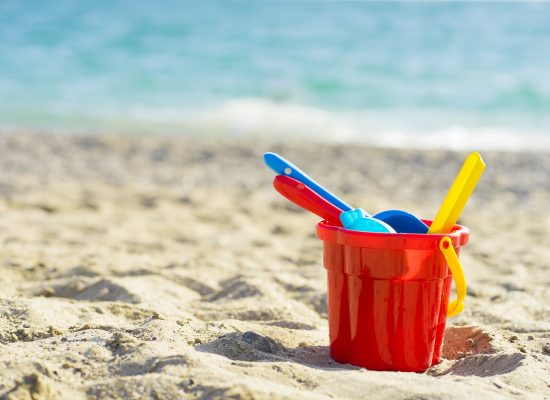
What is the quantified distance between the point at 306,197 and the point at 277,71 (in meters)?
10.1

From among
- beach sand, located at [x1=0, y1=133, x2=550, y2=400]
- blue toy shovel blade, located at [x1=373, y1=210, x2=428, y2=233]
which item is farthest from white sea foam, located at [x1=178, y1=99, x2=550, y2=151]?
blue toy shovel blade, located at [x1=373, y1=210, x2=428, y2=233]

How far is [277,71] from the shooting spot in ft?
38.8

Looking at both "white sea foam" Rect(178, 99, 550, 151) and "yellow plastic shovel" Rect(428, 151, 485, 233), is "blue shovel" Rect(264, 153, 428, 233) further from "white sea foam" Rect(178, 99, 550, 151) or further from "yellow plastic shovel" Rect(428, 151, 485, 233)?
"white sea foam" Rect(178, 99, 550, 151)

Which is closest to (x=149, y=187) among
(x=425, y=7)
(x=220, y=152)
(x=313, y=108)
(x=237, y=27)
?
(x=220, y=152)

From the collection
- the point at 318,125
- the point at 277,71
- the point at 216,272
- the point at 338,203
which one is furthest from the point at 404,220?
the point at 277,71

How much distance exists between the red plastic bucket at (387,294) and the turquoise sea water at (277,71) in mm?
6060

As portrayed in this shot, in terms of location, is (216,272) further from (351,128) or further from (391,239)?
(351,128)

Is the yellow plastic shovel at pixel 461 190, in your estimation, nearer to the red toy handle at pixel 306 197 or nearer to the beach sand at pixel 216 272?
the red toy handle at pixel 306 197

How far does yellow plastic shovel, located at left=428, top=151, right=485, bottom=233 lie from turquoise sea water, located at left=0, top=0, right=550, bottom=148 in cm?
603

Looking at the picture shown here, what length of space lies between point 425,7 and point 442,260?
709 inches

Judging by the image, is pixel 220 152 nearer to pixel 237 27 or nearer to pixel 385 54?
pixel 385 54

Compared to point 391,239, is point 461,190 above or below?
above

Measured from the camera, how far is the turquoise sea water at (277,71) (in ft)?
29.0

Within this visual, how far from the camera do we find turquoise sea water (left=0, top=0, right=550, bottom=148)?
8.84 metres
